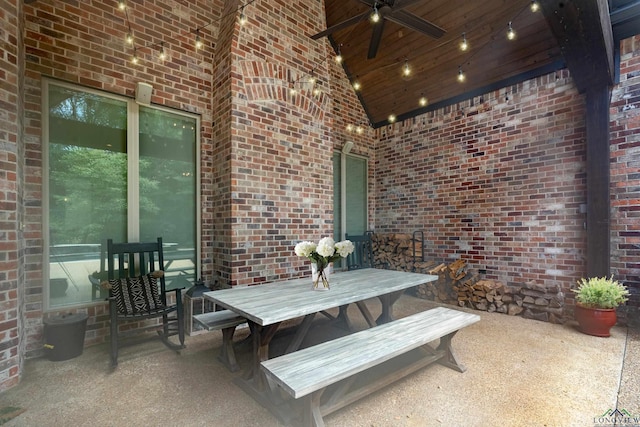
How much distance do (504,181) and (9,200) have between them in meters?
5.12

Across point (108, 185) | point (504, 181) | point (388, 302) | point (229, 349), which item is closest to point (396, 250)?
point (504, 181)

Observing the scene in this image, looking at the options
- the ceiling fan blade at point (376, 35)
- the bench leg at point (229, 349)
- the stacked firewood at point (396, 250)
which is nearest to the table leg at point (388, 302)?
the bench leg at point (229, 349)

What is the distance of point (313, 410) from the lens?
1510mm

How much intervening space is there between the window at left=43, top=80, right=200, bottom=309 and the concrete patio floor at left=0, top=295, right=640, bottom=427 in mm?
813

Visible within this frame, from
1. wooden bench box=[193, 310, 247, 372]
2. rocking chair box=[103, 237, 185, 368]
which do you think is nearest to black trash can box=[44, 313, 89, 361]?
rocking chair box=[103, 237, 185, 368]

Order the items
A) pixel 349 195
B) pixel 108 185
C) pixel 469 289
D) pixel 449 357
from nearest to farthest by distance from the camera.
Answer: pixel 449 357
pixel 108 185
pixel 469 289
pixel 349 195

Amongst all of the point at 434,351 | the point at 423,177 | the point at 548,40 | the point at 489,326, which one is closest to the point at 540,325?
the point at 489,326

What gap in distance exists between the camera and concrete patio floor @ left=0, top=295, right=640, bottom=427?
64.7 inches

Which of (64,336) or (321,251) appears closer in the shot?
(321,251)

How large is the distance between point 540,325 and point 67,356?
15.3 feet

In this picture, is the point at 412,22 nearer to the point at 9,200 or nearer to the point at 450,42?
the point at 450,42

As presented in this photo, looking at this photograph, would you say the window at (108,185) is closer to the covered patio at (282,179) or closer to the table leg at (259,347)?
the covered patio at (282,179)

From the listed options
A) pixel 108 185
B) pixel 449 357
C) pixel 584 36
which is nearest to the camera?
pixel 449 357

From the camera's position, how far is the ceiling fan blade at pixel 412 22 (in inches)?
98.1
